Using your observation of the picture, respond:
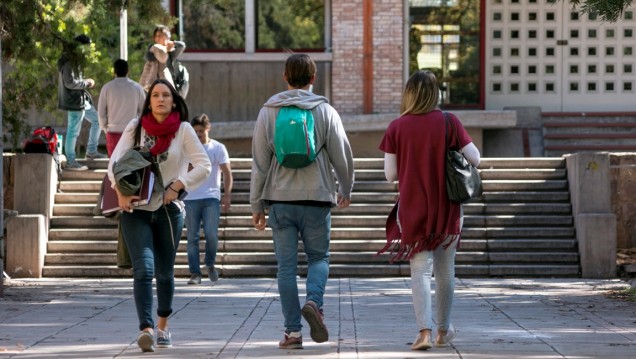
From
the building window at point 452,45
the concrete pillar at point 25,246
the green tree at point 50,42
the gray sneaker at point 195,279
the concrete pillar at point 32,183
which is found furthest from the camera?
the building window at point 452,45

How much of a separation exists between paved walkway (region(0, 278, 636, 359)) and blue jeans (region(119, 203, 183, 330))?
0.31m

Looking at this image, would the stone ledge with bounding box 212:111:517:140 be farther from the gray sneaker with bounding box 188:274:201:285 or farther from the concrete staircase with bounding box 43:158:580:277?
the gray sneaker with bounding box 188:274:201:285

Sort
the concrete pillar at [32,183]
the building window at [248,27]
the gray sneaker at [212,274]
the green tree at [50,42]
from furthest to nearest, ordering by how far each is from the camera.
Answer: the building window at [248,27], the concrete pillar at [32,183], the gray sneaker at [212,274], the green tree at [50,42]

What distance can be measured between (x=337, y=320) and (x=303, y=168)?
241cm

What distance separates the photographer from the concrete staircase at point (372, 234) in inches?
650

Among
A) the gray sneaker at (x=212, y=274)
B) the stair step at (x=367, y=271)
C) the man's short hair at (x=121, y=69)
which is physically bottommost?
the stair step at (x=367, y=271)

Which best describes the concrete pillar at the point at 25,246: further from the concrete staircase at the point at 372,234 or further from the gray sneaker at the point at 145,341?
the gray sneaker at the point at 145,341

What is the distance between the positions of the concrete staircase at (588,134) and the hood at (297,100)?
14569 mm

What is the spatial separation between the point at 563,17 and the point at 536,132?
244 centimetres

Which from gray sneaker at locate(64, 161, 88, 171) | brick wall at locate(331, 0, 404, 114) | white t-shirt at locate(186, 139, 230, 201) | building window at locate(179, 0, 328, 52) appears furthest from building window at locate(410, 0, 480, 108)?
white t-shirt at locate(186, 139, 230, 201)

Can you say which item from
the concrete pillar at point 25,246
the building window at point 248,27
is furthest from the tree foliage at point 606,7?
the building window at point 248,27

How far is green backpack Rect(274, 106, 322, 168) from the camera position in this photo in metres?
8.89

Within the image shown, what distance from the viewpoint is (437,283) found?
916cm

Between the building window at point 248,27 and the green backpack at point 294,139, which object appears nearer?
the green backpack at point 294,139
